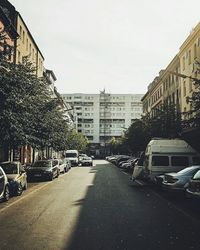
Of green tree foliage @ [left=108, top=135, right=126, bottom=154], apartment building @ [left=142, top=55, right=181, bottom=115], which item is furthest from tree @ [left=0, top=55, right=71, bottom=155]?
green tree foliage @ [left=108, top=135, right=126, bottom=154]

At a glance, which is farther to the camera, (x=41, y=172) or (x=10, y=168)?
→ (x=41, y=172)

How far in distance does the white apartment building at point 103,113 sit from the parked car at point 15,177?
133 meters

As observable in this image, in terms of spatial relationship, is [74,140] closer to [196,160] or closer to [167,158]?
[196,160]

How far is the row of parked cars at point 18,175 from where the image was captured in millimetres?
13831

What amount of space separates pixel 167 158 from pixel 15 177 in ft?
27.6

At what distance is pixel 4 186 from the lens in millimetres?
13648

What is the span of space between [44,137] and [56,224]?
66.9ft

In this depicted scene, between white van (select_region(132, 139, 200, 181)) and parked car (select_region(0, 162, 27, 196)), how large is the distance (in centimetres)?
689

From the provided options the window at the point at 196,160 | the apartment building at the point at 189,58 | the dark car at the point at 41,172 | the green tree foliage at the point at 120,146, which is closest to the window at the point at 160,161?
the window at the point at 196,160

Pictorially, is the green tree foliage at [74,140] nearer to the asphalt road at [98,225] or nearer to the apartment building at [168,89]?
the apartment building at [168,89]

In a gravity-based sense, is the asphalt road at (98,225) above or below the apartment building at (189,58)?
below

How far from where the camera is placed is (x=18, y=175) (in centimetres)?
1681

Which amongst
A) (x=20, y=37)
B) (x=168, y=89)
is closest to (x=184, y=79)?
(x=168, y=89)

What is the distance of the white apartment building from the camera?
154 meters
